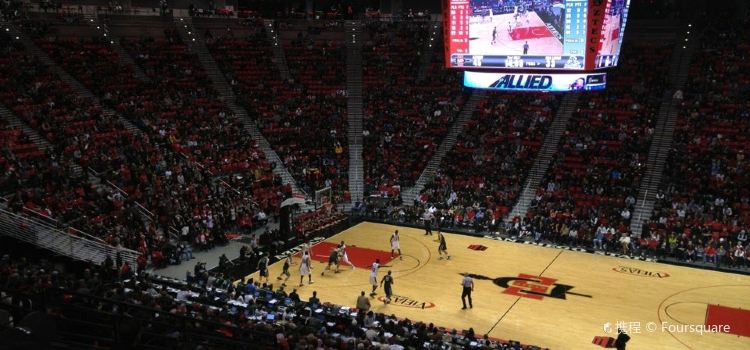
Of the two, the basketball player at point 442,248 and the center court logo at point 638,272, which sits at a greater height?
the basketball player at point 442,248

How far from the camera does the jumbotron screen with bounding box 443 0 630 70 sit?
26734mm

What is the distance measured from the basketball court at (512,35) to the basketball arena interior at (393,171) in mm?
94

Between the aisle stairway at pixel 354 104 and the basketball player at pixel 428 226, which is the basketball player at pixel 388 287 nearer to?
the basketball player at pixel 428 226

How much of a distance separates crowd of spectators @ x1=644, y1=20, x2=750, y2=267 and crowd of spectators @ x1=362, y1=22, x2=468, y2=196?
42.3ft

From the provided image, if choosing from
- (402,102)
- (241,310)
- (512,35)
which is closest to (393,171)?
(402,102)

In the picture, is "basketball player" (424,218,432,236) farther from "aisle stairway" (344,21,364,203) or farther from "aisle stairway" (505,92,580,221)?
"aisle stairway" (344,21,364,203)

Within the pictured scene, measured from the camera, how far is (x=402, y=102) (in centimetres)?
4112

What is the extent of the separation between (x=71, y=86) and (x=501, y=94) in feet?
81.9

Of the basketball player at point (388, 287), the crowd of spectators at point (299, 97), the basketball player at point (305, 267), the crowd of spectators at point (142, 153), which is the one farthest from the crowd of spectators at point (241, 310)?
the crowd of spectators at point (299, 97)

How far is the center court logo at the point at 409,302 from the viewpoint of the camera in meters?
21.2

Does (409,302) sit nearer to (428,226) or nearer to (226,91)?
(428,226)

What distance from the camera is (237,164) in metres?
33.2

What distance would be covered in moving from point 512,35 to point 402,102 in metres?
13.8

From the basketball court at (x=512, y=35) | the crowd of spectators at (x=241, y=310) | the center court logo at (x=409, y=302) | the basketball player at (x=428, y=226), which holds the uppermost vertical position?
the basketball court at (x=512, y=35)
